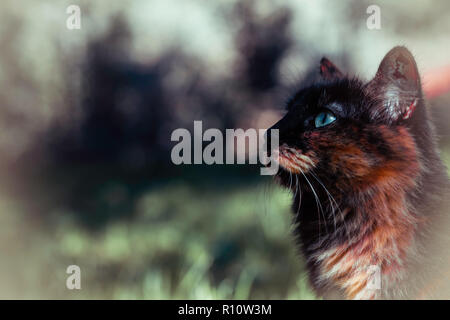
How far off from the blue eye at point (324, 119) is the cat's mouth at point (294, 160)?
109 mm

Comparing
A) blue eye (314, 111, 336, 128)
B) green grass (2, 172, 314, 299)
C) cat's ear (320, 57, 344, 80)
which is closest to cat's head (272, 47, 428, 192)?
blue eye (314, 111, 336, 128)

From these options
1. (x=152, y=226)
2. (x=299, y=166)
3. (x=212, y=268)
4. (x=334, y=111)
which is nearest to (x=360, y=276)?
(x=299, y=166)

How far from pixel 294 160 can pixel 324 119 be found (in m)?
0.16

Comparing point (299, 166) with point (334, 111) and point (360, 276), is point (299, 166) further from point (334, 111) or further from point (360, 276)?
point (360, 276)

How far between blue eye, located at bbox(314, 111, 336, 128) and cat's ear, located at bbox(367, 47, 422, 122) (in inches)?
5.5

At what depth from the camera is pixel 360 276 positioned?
4.46 feet

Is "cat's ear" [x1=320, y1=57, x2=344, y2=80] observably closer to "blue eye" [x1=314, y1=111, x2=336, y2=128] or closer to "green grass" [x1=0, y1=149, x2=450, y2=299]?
"blue eye" [x1=314, y1=111, x2=336, y2=128]

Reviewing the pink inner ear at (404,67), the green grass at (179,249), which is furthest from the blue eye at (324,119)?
the green grass at (179,249)

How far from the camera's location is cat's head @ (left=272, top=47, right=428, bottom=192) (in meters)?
1.36

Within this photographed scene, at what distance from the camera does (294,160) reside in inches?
55.7

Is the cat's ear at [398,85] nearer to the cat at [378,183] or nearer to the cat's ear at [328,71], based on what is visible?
the cat at [378,183]

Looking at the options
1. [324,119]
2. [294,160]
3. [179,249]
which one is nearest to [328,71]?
[324,119]

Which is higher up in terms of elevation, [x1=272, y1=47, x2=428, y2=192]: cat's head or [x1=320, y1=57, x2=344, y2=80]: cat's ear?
[x1=320, y1=57, x2=344, y2=80]: cat's ear

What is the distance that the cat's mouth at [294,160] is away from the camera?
1401 mm
